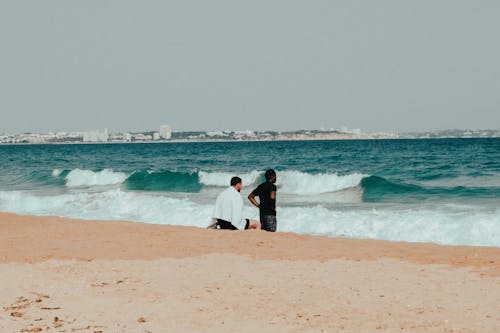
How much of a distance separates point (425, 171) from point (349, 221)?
22.5 m

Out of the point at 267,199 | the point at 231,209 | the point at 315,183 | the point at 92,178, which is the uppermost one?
the point at 267,199

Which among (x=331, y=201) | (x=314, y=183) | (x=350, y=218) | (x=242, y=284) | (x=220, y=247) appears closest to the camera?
(x=242, y=284)

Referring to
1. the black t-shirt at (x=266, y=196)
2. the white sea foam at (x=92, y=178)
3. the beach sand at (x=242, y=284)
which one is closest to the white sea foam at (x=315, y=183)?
the white sea foam at (x=92, y=178)

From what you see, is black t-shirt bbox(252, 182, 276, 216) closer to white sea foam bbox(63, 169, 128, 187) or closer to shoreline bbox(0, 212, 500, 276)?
shoreline bbox(0, 212, 500, 276)

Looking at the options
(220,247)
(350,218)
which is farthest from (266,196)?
(350,218)

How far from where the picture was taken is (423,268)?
915 cm

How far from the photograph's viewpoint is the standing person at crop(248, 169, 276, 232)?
41.9 feet

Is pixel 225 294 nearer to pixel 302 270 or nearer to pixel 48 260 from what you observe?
pixel 302 270

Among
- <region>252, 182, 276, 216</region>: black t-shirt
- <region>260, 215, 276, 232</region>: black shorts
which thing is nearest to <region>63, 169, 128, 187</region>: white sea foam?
<region>260, 215, 276, 232</region>: black shorts

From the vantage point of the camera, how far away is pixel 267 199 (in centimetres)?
1285

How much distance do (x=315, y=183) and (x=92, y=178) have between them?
16.1m

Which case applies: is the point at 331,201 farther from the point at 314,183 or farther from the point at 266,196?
the point at 266,196

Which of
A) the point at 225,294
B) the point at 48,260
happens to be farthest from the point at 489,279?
the point at 48,260

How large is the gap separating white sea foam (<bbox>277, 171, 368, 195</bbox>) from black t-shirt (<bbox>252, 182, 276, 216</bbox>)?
18.5 meters
